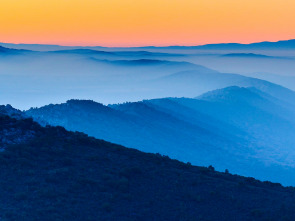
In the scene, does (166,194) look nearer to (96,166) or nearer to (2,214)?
(96,166)

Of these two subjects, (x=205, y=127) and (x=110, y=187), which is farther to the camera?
(x=205, y=127)

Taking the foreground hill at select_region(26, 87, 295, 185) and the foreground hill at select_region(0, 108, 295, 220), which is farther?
the foreground hill at select_region(26, 87, 295, 185)

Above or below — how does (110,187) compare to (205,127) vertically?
below

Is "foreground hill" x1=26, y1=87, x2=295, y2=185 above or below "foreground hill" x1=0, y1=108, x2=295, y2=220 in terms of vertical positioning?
above

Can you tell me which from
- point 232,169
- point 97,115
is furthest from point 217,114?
point 97,115
